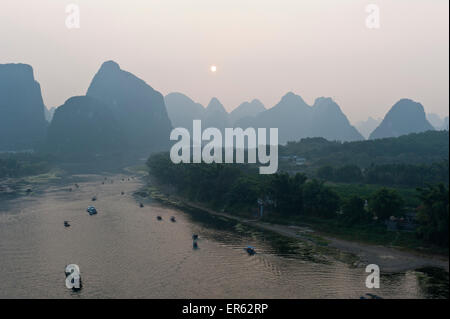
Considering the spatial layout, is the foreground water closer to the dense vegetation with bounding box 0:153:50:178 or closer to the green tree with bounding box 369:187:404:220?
the green tree with bounding box 369:187:404:220

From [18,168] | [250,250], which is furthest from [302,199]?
[18,168]

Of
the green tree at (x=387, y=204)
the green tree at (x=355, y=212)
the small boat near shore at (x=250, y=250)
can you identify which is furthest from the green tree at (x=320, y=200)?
the small boat near shore at (x=250, y=250)

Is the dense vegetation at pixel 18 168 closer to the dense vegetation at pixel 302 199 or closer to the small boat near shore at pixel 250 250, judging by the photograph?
the dense vegetation at pixel 302 199

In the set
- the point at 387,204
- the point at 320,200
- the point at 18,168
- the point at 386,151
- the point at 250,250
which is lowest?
the point at 250,250

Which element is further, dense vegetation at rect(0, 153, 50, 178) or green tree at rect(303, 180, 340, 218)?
dense vegetation at rect(0, 153, 50, 178)

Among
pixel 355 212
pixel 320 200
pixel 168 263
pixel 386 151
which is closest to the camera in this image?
pixel 168 263

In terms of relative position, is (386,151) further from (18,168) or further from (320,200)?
(18,168)

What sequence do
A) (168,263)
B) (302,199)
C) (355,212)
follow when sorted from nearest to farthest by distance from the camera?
(168,263)
(355,212)
(302,199)

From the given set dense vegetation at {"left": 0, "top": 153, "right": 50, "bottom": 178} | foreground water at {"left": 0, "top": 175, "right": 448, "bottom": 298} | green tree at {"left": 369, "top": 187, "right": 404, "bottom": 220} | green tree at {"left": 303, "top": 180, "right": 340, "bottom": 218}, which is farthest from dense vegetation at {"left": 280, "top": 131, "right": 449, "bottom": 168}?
dense vegetation at {"left": 0, "top": 153, "right": 50, "bottom": 178}
